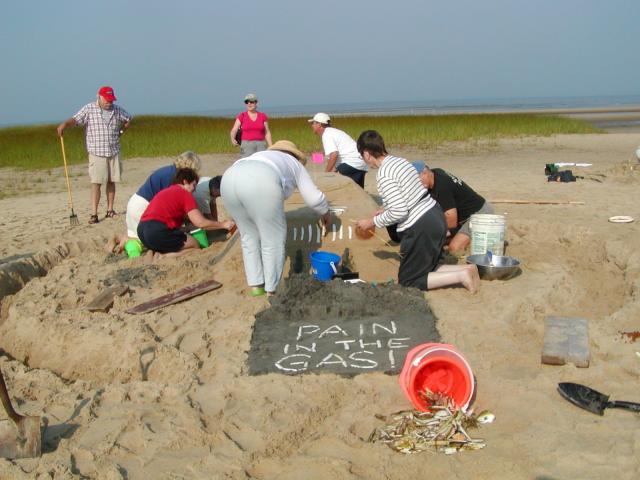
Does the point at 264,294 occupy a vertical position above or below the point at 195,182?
below

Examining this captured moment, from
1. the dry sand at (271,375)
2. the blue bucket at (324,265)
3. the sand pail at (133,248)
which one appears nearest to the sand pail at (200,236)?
the dry sand at (271,375)

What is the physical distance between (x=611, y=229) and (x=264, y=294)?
13.2 ft

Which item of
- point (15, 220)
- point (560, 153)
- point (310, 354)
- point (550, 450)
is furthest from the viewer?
point (560, 153)

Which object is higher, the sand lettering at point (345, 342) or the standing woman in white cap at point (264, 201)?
the standing woman in white cap at point (264, 201)

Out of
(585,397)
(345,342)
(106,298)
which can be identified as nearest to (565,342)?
(585,397)

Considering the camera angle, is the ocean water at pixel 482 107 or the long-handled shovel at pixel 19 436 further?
the ocean water at pixel 482 107

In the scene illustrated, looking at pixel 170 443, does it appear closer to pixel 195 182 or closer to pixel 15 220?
pixel 195 182

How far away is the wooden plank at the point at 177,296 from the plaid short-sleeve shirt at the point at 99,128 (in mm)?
3303

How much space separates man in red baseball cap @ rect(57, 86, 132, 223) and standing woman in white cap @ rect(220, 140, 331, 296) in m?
3.66

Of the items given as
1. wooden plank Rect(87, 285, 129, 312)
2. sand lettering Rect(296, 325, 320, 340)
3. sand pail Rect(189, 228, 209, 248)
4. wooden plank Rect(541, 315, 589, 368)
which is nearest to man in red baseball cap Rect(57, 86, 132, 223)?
sand pail Rect(189, 228, 209, 248)

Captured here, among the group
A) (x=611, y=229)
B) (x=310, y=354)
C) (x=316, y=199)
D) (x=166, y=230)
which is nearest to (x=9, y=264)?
(x=166, y=230)

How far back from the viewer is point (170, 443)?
9.89ft

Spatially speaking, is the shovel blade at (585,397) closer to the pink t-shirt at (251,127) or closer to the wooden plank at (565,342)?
the wooden plank at (565,342)

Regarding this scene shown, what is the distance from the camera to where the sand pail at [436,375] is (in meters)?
3.17
